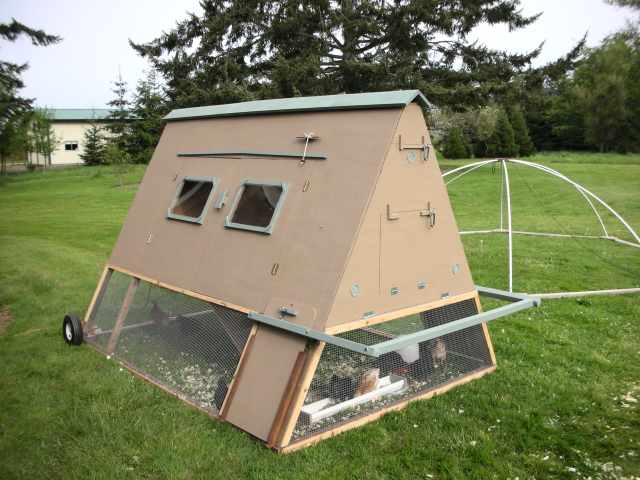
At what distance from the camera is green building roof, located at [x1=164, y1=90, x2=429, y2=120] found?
4207 mm

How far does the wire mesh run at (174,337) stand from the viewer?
455 cm

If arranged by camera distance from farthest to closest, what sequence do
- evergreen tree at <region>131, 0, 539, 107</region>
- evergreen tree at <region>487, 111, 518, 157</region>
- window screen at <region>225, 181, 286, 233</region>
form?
1. evergreen tree at <region>487, 111, 518, 157</region>
2. evergreen tree at <region>131, 0, 539, 107</region>
3. window screen at <region>225, 181, 286, 233</region>

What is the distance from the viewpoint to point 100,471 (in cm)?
370

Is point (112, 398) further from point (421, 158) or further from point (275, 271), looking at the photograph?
point (421, 158)

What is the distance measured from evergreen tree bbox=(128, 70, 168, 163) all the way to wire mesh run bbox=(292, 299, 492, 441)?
30859mm

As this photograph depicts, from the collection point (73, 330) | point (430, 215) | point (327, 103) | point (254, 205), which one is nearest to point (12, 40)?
point (73, 330)

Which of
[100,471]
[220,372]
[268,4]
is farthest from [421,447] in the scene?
[268,4]

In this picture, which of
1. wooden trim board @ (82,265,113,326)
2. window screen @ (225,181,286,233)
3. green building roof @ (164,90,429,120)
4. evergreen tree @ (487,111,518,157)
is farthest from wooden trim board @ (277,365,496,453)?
evergreen tree @ (487,111,518,157)

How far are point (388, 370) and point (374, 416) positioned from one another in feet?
1.99

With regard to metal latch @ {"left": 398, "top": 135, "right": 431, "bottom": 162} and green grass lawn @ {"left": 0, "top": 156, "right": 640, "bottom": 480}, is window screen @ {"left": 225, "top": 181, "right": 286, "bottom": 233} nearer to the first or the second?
metal latch @ {"left": 398, "top": 135, "right": 431, "bottom": 162}

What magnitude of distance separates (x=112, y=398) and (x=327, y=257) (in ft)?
7.50

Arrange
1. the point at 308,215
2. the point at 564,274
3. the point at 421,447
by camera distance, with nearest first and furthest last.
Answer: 1. the point at 421,447
2. the point at 308,215
3. the point at 564,274

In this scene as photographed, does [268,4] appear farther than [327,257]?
Yes

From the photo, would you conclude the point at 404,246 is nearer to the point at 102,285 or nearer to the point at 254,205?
the point at 254,205
